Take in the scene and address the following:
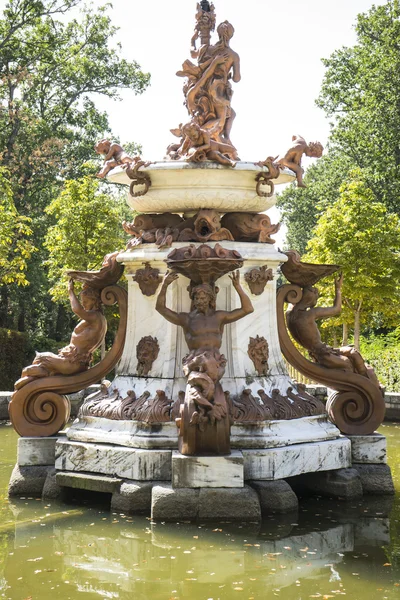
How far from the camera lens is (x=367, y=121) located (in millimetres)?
28797

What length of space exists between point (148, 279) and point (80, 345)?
2.89 feet

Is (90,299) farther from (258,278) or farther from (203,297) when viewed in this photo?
(258,278)

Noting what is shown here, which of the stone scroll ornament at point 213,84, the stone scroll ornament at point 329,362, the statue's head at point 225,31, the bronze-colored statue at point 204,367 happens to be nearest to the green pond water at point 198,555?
the bronze-colored statue at point 204,367

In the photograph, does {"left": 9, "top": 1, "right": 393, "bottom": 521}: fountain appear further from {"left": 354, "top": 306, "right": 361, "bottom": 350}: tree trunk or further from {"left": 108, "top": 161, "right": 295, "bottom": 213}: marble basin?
{"left": 354, "top": 306, "right": 361, "bottom": 350}: tree trunk

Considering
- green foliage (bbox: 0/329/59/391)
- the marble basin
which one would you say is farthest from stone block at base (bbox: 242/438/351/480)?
green foliage (bbox: 0/329/59/391)

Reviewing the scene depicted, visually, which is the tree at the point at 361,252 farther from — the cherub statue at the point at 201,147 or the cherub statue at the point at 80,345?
the cherub statue at the point at 201,147

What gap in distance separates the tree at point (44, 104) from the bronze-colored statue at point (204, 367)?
67.7ft

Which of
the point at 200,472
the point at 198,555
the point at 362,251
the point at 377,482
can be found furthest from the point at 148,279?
the point at 362,251

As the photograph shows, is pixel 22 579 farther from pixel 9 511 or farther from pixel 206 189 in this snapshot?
pixel 206 189

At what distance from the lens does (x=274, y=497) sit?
6562 mm

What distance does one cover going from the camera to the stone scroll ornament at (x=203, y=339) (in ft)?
21.1

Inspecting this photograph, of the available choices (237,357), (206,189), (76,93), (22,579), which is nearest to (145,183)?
(206,189)

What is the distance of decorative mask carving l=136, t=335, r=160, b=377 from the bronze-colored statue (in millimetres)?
545

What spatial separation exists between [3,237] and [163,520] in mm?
11954
